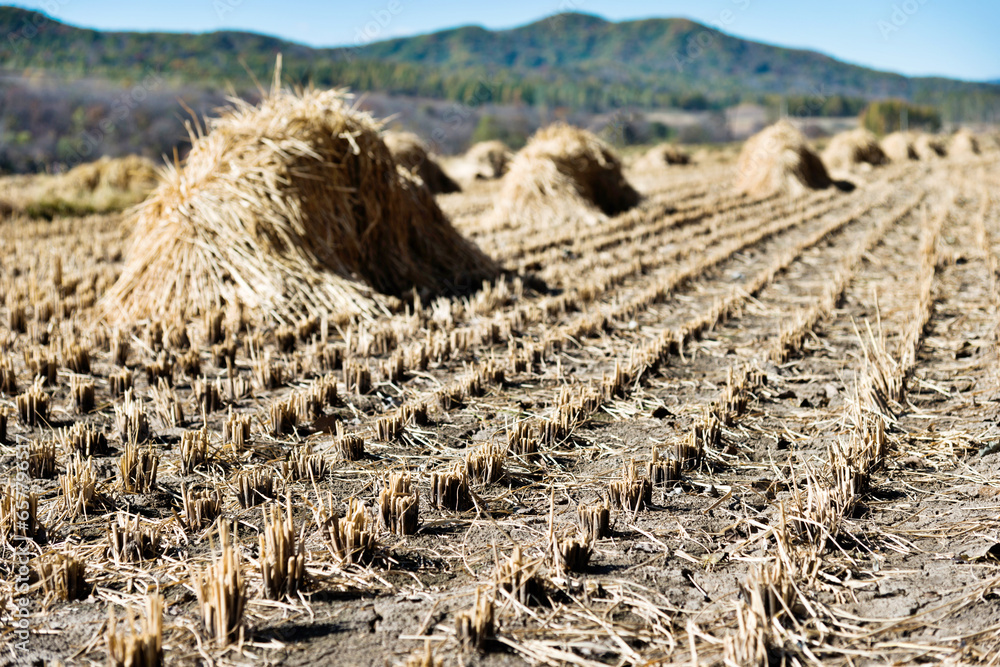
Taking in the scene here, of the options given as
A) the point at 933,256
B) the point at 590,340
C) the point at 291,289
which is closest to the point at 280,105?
the point at 291,289

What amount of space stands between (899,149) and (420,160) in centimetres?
2216

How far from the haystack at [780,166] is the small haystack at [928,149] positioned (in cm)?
1657

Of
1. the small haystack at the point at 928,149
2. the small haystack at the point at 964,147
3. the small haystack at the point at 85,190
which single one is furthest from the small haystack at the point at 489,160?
the small haystack at the point at 964,147

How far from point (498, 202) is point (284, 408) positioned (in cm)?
853

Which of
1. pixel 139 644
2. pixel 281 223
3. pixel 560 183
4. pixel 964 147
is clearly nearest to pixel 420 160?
pixel 560 183

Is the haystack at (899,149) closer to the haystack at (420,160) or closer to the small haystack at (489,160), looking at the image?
the small haystack at (489,160)

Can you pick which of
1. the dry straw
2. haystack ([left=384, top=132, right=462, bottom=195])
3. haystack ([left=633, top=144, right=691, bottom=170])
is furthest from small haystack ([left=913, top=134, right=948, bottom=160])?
the dry straw

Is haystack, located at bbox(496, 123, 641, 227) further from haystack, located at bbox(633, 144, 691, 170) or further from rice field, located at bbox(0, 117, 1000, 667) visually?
haystack, located at bbox(633, 144, 691, 170)

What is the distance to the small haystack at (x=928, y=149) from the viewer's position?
29.8 meters

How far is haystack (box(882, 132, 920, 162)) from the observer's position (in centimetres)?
2819

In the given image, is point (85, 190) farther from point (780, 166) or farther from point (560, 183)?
point (780, 166)

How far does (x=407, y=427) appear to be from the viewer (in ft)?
11.3

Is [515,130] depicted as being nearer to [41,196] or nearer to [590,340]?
[41,196]

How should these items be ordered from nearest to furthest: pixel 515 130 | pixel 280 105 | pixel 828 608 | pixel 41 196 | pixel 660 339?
pixel 828 608 < pixel 660 339 < pixel 280 105 < pixel 41 196 < pixel 515 130
